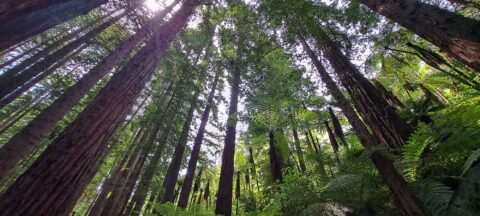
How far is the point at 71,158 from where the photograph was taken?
268cm

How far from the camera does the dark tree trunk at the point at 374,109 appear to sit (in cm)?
403

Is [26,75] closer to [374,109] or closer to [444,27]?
[374,109]

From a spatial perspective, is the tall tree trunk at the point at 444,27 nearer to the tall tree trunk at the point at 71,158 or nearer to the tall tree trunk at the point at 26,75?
the tall tree trunk at the point at 71,158

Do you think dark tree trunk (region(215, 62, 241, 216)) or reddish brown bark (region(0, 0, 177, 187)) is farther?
dark tree trunk (region(215, 62, 241, 216))

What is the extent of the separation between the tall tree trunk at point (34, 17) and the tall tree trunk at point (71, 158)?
136 cm

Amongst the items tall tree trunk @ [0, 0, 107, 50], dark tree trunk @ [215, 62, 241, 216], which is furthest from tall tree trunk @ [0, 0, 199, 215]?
dark tree trunk @ [215, 62, 241, 216]

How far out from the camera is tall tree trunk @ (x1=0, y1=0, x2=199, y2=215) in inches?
89.0

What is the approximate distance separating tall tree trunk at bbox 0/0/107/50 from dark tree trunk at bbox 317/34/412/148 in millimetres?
5301

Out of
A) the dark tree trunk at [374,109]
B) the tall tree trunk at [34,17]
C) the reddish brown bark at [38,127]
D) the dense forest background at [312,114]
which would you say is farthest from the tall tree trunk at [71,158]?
the dark tree trunk at [374,109]

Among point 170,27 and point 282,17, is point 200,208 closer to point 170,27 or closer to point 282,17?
point 170,27

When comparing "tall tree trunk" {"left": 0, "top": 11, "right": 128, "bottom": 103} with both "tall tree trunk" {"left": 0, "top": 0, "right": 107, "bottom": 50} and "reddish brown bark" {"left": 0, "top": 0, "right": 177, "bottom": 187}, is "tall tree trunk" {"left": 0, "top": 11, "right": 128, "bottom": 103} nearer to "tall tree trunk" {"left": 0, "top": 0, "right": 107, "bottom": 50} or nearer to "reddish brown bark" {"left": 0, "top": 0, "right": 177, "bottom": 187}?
"reddish brown bark" {"left": 0, "top": 0, "right": 177, "bottom": 187}

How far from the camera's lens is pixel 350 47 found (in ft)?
21.0

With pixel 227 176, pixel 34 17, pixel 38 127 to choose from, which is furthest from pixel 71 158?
pixel 227 176

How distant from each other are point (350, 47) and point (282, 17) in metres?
1.94
